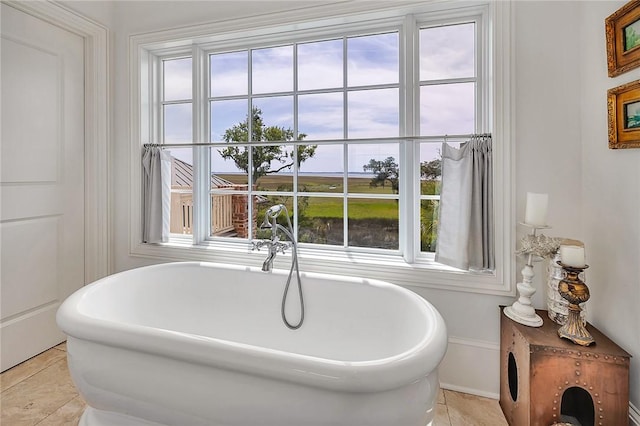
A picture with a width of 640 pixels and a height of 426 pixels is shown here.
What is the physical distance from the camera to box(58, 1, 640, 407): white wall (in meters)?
1.31

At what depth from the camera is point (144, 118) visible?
240cm

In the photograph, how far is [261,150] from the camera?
2.29 metres

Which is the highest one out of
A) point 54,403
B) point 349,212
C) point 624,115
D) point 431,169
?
point 624,115

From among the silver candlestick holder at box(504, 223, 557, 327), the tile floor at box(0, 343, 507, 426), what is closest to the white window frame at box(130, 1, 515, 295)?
the silver candlestick holder at box(504, 223, 557, 327)

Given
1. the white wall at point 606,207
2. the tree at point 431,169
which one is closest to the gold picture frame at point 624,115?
the white wall at point 606,207

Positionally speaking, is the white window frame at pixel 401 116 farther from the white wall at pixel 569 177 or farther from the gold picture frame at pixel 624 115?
the gold picture frame at pixel 624 115

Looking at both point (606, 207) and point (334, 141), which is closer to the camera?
point (606, 207)

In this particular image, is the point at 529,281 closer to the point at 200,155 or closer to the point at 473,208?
the point at 473,208

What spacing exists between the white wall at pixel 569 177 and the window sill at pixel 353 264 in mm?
64

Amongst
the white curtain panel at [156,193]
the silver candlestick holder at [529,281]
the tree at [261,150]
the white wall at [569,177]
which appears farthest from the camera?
the white curtain panel at [156,193]

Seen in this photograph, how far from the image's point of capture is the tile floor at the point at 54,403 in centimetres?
154

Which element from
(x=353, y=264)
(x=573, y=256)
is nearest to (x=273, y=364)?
(x=353, y=264)

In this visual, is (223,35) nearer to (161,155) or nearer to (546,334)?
(161,155)

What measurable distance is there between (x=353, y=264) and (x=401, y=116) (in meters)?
0.93
